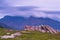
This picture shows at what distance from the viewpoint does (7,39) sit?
98.2 meters

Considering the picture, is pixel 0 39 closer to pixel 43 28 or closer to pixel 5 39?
pixel 5 39

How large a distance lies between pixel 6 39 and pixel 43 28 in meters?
83.9

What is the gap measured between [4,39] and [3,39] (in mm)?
686

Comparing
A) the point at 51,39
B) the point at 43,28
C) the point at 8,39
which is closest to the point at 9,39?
the point at 8,39

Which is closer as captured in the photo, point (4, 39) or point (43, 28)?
point (4, 39)

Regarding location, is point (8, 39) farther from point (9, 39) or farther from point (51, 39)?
point (51, 39)

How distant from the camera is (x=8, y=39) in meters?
98.8

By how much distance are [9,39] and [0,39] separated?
5335mm

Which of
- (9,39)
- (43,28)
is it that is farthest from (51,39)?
(43,28)

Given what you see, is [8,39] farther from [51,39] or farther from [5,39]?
[51,39]

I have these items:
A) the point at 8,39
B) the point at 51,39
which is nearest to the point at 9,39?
the point at 8,39

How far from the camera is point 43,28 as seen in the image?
178000mm

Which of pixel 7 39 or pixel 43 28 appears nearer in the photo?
pixel 7 39

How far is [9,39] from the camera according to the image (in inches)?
3910
